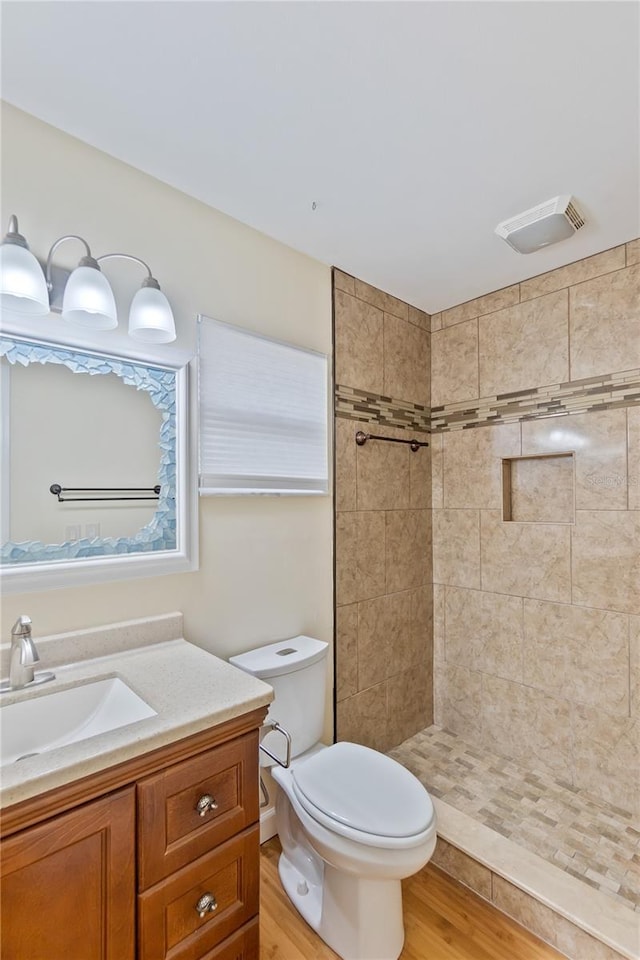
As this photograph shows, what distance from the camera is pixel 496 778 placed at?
2.11m

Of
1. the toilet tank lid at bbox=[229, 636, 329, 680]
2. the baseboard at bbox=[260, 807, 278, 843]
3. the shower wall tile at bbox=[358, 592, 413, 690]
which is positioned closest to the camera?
the toilet tank lid at bbox=[229, 636, 329, 680]

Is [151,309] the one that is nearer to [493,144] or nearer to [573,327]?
[493,144]

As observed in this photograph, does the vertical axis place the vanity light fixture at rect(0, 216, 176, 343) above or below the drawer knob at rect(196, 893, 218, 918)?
above

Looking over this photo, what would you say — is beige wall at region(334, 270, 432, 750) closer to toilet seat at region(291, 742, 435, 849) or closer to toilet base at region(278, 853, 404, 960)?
toilet seat at region(291, 742, 435, 849)

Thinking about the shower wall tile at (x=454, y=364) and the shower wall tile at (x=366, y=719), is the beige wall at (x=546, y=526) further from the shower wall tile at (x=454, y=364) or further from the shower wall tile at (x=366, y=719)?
the shower wall tile at (x=366, y=719)

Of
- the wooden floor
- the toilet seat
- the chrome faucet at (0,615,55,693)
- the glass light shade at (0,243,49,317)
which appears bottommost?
the wooden floor

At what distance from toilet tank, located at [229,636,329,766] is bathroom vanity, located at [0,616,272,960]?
15.2 inches

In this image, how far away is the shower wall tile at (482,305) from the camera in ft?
7.60

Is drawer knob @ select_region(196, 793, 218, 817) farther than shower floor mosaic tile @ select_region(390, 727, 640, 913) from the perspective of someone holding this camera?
No

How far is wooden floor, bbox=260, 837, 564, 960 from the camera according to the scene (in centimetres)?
139

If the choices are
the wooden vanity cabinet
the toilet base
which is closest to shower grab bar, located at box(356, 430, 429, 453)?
the wooden vanity cabinet

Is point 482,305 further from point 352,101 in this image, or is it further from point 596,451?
A: point 352,101

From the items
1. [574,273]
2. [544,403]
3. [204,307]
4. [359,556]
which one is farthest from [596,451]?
[204,307]

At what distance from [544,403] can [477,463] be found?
0.45m
